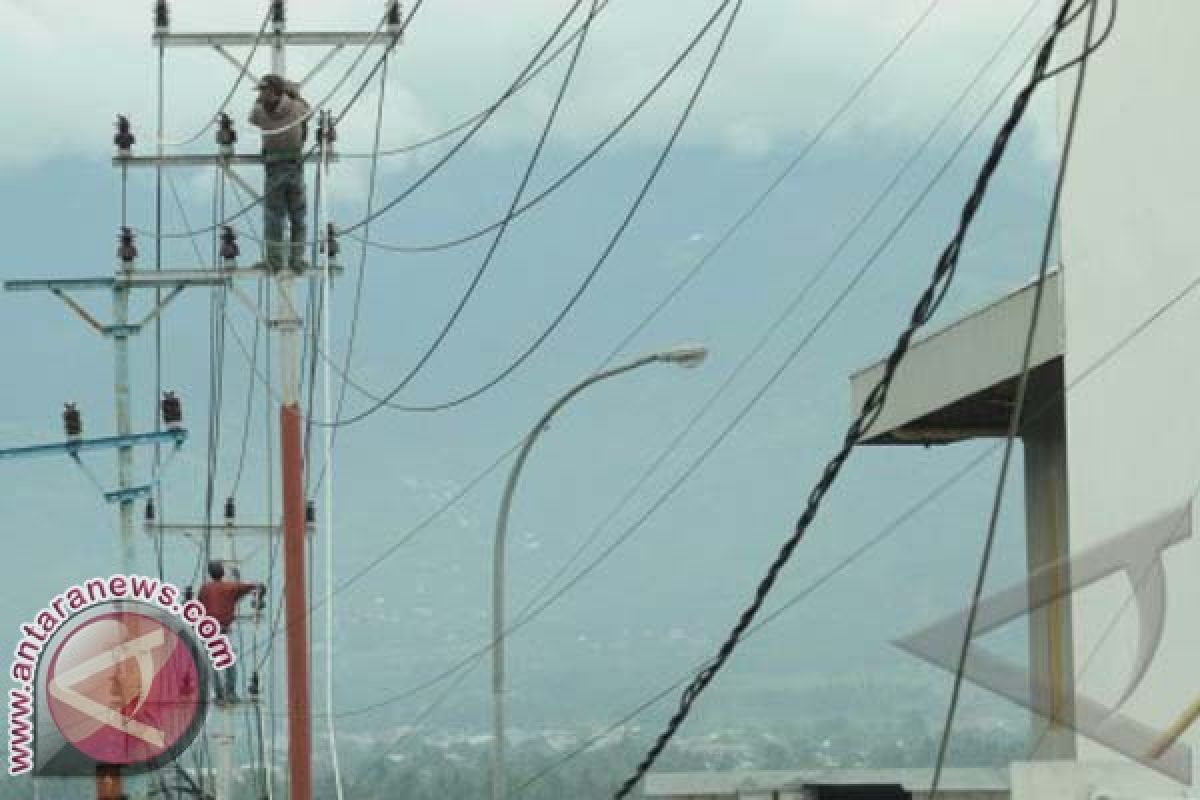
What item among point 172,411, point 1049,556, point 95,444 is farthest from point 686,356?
point 172,411

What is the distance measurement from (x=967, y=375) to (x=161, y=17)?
1264 cm

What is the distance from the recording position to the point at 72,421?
2162 inches

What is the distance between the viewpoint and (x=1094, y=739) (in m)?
22.7

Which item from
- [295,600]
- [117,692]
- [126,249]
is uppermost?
[126,249]

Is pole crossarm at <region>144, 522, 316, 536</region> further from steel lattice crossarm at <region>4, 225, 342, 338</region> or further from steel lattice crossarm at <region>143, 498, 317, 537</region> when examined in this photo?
steel lattice crossarm at <region>4, 225, 342, 338</region>

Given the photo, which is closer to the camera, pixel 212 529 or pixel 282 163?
A: pixel 282 163

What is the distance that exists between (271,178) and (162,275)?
1202 cm

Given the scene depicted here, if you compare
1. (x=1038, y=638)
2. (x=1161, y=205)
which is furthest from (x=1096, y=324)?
(x=1038, y=638)

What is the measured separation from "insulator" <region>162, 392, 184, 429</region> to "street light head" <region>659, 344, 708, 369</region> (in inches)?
788

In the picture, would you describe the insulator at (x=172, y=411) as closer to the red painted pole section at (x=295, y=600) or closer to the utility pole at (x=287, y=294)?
the utility pole at (x=287, y=294)

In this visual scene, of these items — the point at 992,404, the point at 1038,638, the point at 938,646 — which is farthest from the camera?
the point at 992,404

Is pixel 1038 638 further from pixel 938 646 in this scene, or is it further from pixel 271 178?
pixel 938 646

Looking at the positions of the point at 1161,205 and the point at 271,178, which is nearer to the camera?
the point at 1161,205

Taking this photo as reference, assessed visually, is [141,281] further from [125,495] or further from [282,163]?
[282,163]
